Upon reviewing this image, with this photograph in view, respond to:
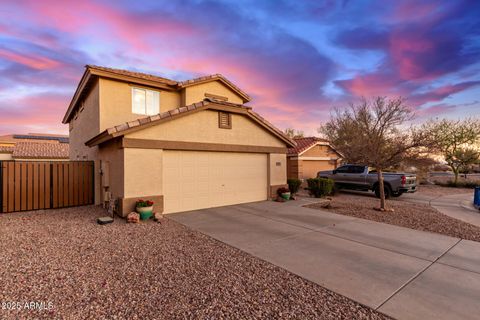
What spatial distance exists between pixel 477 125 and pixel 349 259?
26291mm

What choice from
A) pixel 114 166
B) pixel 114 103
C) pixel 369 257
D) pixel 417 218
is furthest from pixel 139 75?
pixel 417 218

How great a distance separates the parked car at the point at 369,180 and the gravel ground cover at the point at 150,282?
12570mm

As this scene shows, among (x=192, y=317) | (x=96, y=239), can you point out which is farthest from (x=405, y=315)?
(x=96, y=239)

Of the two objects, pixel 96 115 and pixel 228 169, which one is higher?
pixel 96 115

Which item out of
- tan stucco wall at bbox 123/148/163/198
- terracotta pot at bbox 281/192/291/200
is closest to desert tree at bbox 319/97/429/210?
terracotta pot at bbox 281/192/291/200

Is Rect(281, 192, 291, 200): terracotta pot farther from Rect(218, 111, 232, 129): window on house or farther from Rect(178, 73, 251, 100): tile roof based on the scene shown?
Rect(178, 73, 251, 100): tile roof

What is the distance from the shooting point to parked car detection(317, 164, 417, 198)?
548 inches

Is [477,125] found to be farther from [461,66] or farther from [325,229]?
[325,229]

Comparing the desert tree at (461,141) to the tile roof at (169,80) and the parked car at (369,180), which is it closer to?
the parked car at (369,180)

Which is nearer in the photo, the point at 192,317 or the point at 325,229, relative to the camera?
the point at 192,317

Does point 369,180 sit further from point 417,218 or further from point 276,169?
point 276,169

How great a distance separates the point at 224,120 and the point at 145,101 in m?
4.86

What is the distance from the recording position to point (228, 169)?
1154cm

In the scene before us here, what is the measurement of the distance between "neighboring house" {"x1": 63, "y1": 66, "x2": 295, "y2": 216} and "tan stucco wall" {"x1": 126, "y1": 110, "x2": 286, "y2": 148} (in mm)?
39
